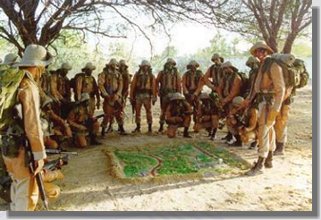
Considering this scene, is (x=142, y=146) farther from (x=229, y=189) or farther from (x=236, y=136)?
(x=229, y=189)

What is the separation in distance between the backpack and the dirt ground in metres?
0.91

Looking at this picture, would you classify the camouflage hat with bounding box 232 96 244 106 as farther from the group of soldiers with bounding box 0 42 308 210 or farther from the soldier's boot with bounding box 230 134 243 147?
the soldier's boot with bounding box 230 134 243 147

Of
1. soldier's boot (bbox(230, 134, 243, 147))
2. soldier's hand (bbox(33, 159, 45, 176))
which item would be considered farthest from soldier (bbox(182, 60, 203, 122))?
soldier's hand (bbox(33, 159, 45, 176))

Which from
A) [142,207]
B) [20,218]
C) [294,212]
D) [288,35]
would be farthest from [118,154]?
[288,35]

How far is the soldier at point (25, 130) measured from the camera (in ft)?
7.00

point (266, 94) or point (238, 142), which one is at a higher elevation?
point (266, 94)

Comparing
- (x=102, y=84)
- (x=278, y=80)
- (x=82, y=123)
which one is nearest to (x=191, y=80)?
(x=102, y=84)

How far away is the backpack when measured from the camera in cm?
212

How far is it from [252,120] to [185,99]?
4.13 ft

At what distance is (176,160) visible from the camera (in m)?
3.79

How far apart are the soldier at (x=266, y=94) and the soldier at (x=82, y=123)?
6.09 ft

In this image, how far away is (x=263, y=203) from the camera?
287cm

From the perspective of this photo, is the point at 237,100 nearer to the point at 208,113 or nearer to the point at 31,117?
the point at 208,113

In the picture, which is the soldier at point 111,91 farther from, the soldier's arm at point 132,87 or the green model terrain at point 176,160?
the green model terrain at point 176,160
